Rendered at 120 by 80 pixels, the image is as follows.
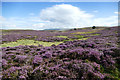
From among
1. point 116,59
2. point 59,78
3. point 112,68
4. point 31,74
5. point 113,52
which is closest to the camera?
point 59,78

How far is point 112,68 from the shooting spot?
23.5 feet

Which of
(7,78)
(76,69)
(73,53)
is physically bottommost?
(7,78)

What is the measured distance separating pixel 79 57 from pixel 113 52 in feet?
12.3

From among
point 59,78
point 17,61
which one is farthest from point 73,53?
point 17,61

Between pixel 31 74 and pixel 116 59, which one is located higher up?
pixel 116 59

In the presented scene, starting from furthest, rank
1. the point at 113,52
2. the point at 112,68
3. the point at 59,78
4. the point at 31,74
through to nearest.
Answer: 1. the point at 113,52
2. the point at 112,68
3. the point at 31,74
4. the point at 59,78

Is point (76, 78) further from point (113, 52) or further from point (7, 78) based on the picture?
point (113, 52)

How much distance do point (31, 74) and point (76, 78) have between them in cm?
322

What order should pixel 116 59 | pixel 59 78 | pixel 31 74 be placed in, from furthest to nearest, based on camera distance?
pixel 116 59 → pixel 31 74 → pixel 59 78

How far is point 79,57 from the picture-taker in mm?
8789

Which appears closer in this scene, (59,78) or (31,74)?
(59,78)

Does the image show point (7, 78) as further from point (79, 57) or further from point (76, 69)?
point (79, 57)

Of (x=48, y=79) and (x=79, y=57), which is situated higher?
(x=79, y=57)

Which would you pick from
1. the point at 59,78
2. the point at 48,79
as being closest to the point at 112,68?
the point at 59,78
